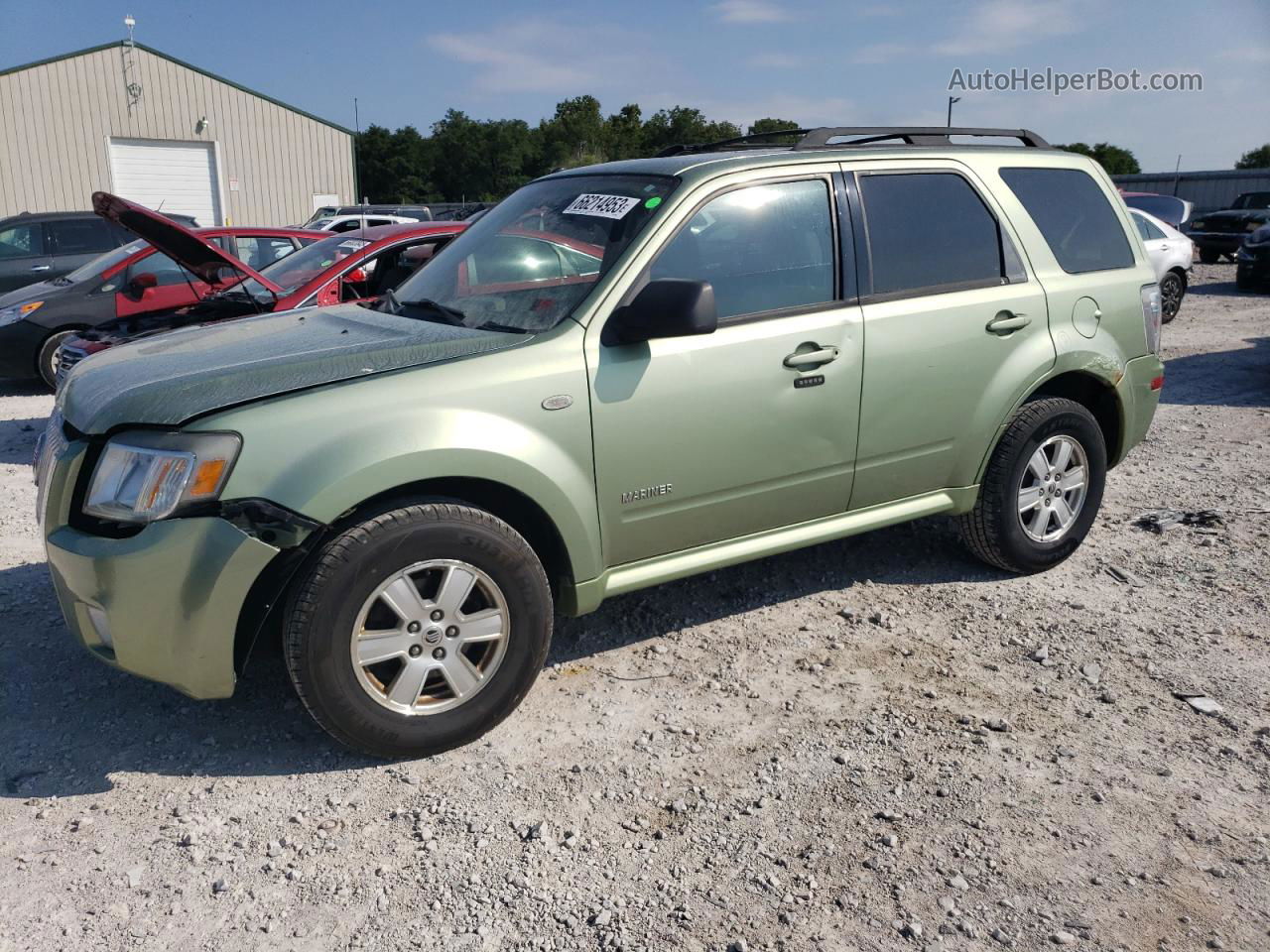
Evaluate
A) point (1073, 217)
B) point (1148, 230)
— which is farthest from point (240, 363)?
point (1148, 230)

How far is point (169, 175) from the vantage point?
1167 inches

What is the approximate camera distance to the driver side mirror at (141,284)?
8734mm

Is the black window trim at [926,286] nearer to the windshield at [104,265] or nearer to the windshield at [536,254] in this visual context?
the windshield at [536,254]

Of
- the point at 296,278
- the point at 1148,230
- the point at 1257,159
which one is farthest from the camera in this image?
the point at 1257,159

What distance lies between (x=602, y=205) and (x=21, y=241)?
1083 cm

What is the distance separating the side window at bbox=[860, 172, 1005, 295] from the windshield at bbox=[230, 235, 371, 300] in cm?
434

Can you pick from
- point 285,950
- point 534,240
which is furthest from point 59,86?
point 285,950

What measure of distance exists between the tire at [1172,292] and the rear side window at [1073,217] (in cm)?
900

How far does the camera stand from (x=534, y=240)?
407 centimetres

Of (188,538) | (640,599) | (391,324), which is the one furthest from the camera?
(640,599)

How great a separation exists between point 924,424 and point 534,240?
1748mm

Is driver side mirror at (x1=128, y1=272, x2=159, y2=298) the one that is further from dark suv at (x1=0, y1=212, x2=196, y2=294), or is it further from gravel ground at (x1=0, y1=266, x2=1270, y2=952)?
gravel ground at (x1=0, y1=266, x2=1270, y2=952)

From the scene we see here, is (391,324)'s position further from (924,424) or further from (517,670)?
(924,424)

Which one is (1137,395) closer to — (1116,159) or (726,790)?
(726,790)
